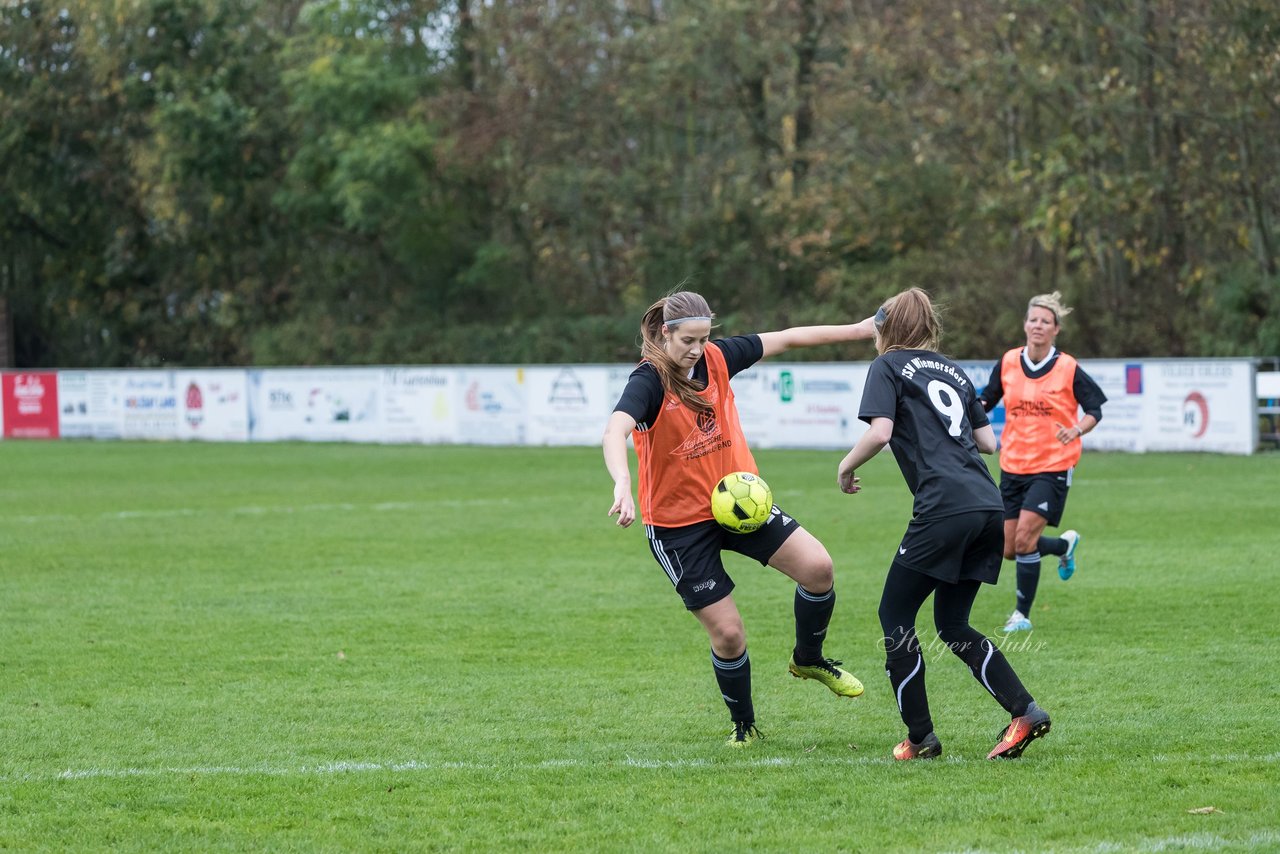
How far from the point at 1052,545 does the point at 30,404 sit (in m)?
29.2

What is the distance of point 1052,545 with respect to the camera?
9727 mm

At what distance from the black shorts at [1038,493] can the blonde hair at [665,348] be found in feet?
12.8

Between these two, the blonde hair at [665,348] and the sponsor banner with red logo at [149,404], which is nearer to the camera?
the blonde hair at [665,348]

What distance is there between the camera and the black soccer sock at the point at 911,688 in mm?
5836

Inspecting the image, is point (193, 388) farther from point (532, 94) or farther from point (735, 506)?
point (735, 506)

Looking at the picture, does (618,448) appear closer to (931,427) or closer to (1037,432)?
(931,427)

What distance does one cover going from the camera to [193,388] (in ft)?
107

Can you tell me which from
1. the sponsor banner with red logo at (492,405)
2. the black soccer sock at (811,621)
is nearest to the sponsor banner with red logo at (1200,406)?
the sponsor banner with red logo at (492,405)

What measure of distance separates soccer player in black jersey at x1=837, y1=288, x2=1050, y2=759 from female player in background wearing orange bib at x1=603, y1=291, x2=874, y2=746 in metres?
0.43

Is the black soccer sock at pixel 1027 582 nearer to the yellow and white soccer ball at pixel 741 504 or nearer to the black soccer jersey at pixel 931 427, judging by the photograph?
the black soccer jersey at pixel 931 427

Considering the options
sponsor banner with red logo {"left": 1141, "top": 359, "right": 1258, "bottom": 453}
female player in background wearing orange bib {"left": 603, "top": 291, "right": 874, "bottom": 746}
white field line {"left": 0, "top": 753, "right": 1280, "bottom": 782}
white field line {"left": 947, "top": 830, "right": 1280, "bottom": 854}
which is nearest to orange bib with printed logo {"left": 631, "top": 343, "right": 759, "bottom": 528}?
female player in background wearing orange bib {"left": 603, "top": 291, "right": 874, "bottom": 746}

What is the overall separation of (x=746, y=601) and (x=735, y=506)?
472cm

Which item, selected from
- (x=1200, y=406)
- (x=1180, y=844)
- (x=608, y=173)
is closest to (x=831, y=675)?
(x=1180, y=844)

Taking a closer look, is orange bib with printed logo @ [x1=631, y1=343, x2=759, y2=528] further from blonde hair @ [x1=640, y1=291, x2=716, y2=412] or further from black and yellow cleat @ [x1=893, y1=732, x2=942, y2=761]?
black and yellow cleat @ [x1=893, y1=732, x2=942, y2=761]
